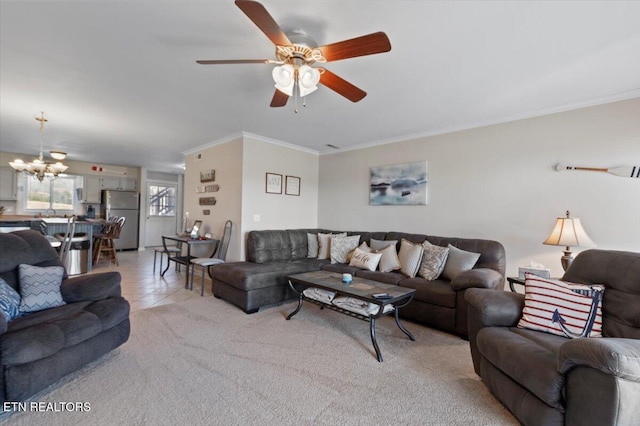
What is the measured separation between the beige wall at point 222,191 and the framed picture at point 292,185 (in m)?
0.94

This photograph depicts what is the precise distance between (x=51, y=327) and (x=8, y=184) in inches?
280

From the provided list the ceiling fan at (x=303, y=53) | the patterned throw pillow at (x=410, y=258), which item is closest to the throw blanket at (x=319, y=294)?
the patterned throw pillow at (x=410, y=258)

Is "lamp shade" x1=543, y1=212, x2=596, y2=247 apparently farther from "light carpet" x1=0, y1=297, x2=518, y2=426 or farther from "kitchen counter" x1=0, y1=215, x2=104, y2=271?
"kitchen counter" x1=0, y1=215, x2=104, y2=271

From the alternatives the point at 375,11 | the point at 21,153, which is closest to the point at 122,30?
the point at 375,11

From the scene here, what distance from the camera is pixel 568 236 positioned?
110 inches

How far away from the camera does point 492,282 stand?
106 inches

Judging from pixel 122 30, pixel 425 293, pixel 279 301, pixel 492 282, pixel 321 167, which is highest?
pixel 122 30

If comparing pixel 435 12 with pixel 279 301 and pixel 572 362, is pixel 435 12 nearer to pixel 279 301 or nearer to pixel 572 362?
pixel 572 362

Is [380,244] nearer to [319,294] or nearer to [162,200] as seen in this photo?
[319,294]

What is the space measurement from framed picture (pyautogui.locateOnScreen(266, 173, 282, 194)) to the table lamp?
12.4ft

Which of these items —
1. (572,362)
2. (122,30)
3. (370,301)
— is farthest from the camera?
(370,301)

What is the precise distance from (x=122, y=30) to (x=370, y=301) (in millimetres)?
2770

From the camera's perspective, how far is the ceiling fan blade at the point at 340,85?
81.8 inches

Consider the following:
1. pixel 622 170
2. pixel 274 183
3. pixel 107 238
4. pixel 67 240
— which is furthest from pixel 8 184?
pixel 622 170
